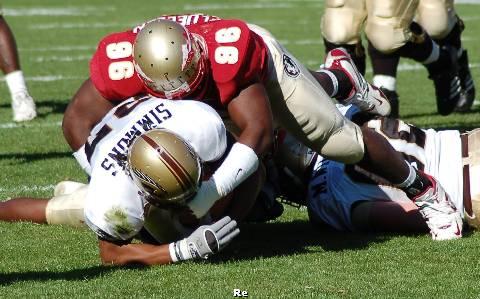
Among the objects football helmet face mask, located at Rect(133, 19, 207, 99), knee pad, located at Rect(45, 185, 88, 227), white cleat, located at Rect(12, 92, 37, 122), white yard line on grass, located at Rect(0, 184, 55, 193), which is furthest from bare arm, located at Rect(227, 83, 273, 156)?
white cleat, located at Rect(12, 92, 37, 122)

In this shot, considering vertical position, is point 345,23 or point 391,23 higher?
point 391,23

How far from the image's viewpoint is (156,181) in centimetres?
430

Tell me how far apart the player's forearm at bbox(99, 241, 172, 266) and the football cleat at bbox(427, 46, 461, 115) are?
3.58m

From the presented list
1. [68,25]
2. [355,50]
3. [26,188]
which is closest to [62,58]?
[68,25]

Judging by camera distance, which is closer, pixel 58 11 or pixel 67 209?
pixel 67 209

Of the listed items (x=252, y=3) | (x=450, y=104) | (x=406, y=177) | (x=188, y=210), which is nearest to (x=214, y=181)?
(x=188, y=210)

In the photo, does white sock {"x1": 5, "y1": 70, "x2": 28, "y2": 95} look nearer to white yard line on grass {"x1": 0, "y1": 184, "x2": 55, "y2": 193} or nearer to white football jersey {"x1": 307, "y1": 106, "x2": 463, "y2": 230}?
white yard line on grass {"x1": 0, "y1": 184, "x2": 55, "y2": 193}

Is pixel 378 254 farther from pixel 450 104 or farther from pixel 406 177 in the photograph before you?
pixel 450 104

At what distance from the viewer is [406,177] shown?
16.6ft

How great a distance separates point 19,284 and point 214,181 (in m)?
0.77

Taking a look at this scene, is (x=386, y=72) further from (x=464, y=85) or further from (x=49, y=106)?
(x=49, y=106)

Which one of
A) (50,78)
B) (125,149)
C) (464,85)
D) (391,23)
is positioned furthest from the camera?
(50,78)

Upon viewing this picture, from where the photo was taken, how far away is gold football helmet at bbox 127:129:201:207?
4.29m

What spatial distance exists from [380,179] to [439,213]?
1.13ft
